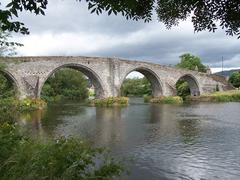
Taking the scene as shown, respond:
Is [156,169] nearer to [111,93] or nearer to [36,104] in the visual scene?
[36,104]

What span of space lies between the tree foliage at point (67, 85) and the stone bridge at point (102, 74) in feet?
53.3

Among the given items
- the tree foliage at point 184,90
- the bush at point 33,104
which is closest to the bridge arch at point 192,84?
the tree foliage at point 184,90

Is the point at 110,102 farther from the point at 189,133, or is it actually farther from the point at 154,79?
the point at 189,133

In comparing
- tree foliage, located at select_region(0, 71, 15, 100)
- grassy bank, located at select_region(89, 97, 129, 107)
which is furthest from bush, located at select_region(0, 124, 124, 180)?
grassy bank, located at select_region(89, 97, 129, 107)

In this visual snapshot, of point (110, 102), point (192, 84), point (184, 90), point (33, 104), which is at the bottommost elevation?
point (110, 102)

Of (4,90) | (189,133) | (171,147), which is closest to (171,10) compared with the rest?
(171,147)

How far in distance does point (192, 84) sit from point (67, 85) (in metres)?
19.7

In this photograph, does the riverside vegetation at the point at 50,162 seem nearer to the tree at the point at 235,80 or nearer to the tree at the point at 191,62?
the tree at the point at 235,80

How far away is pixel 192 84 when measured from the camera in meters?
51.9

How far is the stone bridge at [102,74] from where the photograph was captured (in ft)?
98.8

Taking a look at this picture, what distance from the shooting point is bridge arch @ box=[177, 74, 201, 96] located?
50469 mm

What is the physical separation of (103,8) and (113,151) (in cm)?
804

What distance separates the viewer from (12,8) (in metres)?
3.01

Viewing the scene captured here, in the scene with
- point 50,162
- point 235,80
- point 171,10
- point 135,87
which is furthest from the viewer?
point 135,87
